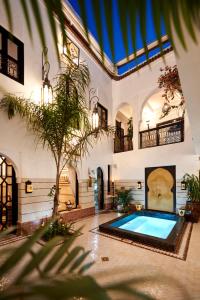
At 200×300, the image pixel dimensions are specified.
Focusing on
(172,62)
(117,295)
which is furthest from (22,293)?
(172,62)

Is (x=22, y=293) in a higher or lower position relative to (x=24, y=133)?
lower

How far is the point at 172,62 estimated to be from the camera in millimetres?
8688

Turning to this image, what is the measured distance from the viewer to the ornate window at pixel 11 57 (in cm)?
549

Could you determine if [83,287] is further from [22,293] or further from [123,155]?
[123,155]

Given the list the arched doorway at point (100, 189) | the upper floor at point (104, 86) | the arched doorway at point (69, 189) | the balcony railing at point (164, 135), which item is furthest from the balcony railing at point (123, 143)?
the arched doorway at point (69, 189)

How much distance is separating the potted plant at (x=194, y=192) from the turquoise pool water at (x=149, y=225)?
932 mm

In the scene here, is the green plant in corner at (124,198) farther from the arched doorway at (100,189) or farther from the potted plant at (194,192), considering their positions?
the potted plant at (194,192)

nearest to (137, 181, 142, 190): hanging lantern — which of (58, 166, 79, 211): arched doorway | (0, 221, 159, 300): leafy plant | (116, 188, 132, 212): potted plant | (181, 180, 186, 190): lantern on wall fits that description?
(116, 188, 132, 212): potted plant

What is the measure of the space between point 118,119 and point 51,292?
1359 centimetres

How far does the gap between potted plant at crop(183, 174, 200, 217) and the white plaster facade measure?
524 millimetres

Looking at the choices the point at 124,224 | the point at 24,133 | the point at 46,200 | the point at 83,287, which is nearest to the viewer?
the point at 83,287

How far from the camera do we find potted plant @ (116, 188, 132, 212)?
9243 mm

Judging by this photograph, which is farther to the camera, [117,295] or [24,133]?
[24,133]

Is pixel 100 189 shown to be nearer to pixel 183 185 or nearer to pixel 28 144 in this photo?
pixel 183 185
